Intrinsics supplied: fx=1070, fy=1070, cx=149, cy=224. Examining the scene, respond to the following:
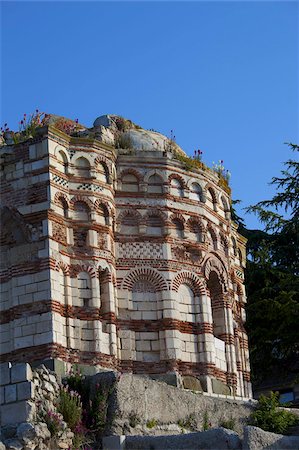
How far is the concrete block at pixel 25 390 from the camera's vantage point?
19.2 metres

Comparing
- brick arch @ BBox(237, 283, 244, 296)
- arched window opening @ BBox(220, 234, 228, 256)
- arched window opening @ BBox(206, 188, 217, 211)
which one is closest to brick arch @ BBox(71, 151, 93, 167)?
arched window opening @ BBox(206, 188, 217, 211)

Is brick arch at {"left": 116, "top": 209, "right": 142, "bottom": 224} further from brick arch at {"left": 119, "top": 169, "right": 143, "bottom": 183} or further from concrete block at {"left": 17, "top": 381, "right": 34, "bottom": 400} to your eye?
concrete block at {"left": 17, "top": 381, "right": 34, "bottom": 400}

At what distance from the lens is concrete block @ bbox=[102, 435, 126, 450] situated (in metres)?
19.4

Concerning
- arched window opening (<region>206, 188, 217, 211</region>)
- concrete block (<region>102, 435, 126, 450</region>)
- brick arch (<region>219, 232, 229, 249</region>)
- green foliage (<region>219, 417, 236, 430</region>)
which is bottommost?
concrete block (<region>102, 435, 126, 450</region>)

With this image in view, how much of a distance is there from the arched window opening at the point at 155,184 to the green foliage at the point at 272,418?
231 inches

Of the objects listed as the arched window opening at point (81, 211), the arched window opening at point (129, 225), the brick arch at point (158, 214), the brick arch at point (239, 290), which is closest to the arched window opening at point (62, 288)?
the arched window opening at point (81, 211)

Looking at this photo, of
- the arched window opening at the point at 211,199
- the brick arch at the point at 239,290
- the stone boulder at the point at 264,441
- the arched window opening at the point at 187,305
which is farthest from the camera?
the brick arch at the point at 239,290

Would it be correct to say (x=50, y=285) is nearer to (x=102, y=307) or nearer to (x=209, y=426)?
(x=102, y=307)

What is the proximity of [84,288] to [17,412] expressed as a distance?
4.95 m

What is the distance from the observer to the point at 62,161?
24.4 m

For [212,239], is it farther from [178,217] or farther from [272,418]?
[272,418]

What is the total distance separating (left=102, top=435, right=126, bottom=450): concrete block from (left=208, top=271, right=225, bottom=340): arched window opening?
700 cm

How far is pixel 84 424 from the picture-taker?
19797 millimetres

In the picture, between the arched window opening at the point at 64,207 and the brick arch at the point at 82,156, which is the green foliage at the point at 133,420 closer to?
the arched window opening at the point at 64,207
